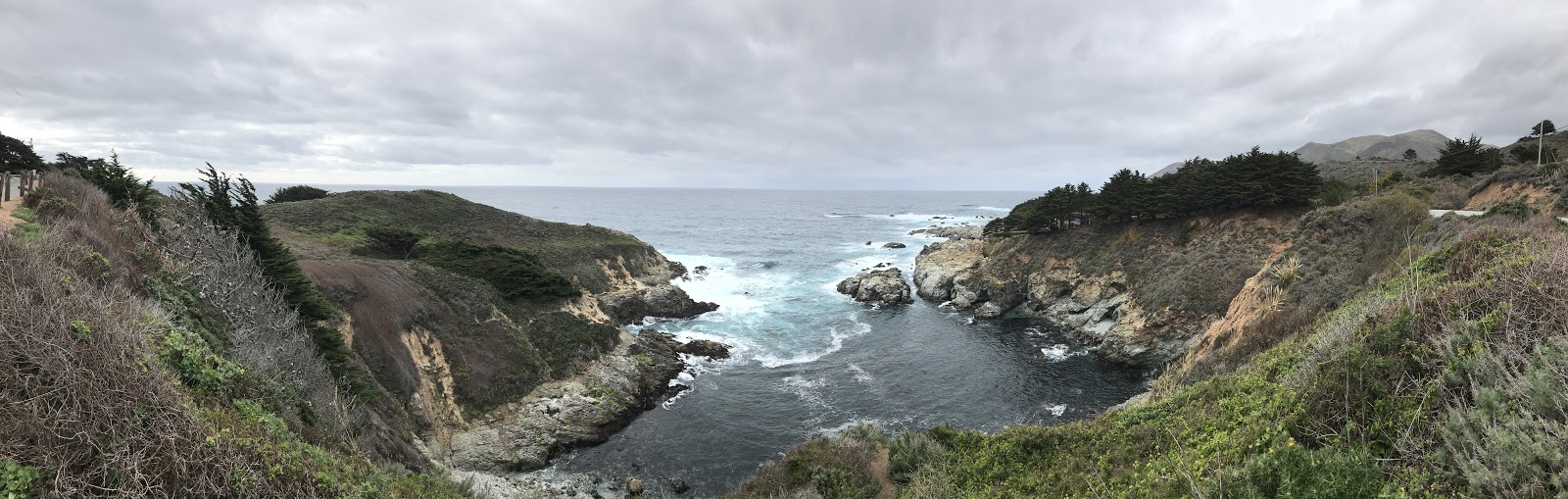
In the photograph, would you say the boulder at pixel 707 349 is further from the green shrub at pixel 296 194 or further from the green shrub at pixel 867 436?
the green shrub at pixel 296 194

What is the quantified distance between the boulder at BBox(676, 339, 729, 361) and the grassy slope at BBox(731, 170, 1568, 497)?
23062mm

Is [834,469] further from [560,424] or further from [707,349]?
[707,349]

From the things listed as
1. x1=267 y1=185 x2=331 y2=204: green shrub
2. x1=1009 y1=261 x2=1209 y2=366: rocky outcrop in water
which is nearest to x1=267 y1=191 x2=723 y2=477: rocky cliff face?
x1=267 y1=185 x2=331 y2=204: green shrub

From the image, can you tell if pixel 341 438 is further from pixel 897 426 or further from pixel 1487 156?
pixel 1487 156

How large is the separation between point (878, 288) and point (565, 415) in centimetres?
3100

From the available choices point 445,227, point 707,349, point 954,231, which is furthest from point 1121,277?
point 445,227

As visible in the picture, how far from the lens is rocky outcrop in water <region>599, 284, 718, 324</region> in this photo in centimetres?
4125

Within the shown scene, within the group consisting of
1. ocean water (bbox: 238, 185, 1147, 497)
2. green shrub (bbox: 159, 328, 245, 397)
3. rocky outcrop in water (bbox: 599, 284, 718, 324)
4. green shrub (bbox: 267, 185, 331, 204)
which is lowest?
ocean water (bbox: 238, 185, 1147, 497)

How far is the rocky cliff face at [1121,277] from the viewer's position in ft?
107

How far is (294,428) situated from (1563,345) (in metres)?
18.5

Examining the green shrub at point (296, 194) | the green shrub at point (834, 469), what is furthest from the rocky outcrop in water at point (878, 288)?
the green shrub at point (296, 194)

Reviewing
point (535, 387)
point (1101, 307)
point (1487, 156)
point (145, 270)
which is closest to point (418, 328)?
point (535, 387)

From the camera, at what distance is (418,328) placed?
24859 mm

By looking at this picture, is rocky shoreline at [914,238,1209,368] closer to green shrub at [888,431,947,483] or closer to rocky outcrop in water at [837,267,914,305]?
rocky outcrop in water at [837,267,914,305]
